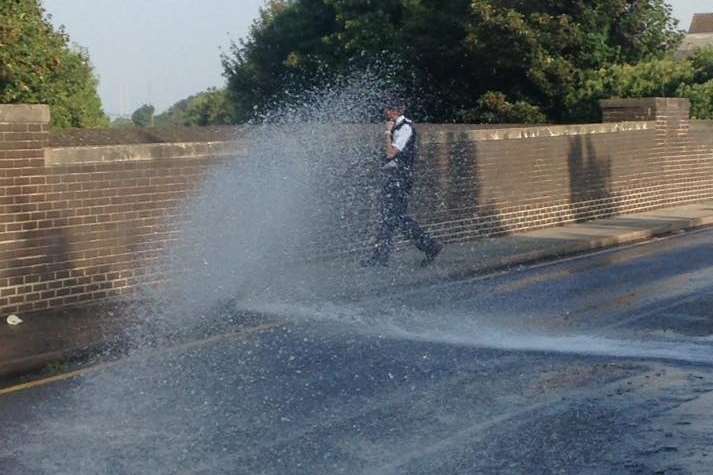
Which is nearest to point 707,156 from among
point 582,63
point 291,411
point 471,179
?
point 582,63

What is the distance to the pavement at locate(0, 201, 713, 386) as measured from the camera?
10299mm

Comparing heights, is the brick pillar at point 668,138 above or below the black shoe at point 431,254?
above

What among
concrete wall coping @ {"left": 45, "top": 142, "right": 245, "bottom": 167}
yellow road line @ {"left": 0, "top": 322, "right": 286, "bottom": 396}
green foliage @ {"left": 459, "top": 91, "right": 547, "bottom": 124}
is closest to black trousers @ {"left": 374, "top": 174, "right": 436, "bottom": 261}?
concrete wall coping @ {"left": 45, "top": 142, "right": 245, "bottom": 167}

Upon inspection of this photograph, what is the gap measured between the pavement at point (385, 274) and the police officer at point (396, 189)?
295 millimetres

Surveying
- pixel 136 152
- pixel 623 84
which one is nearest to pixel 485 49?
pixel 623 84

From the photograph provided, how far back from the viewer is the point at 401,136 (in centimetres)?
1525

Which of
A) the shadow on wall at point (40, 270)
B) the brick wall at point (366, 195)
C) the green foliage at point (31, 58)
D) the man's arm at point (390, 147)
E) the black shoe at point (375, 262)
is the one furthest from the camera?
the green foliage at point (31, 58)

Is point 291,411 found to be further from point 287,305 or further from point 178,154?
point 178,154

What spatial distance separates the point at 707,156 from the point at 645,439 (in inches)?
774

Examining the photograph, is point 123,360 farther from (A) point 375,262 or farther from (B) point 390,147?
(B) point 390,147

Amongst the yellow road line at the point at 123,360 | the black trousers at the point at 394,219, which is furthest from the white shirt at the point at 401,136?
the yellow road line at the point at 123,360

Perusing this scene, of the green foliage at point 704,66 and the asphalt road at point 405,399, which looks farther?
the green foliage at point 704,66

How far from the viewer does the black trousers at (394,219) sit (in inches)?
600

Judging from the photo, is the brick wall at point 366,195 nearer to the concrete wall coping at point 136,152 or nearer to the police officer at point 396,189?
the concrete wall coping at point 136,152
